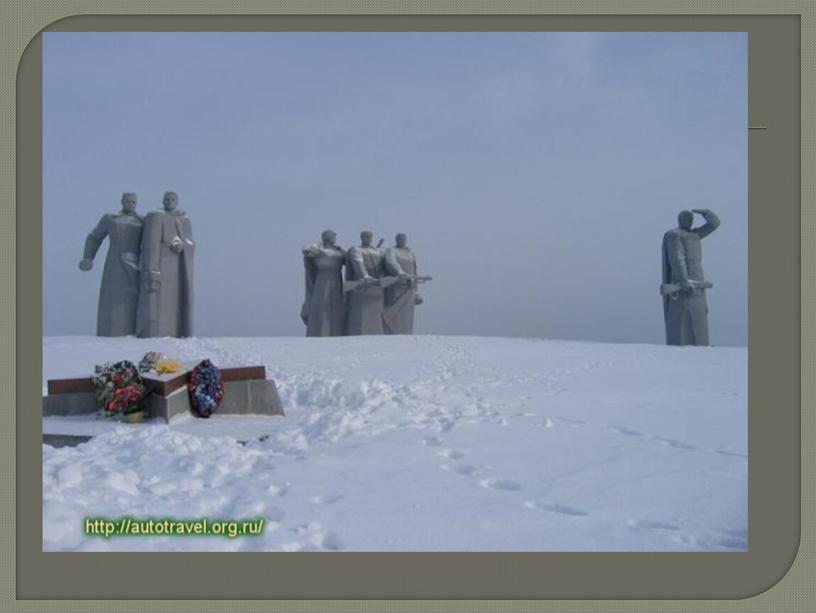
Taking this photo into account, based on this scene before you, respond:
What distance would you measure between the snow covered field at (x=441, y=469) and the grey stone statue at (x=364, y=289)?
30.0 feet

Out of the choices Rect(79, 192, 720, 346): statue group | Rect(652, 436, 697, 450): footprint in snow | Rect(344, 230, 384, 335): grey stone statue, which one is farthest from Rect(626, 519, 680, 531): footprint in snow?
Rect(344, 230, 384, 335): grey stone statue

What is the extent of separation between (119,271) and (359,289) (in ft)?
15.5

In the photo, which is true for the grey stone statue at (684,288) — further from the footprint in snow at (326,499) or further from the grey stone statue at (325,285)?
the footprint in snow at (326,499)

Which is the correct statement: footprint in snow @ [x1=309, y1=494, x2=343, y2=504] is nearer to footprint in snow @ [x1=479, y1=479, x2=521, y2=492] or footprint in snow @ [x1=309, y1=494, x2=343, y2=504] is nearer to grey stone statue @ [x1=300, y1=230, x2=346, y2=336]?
footprint in snow @ [x1=479, y1=479, x2=521, y2=492]

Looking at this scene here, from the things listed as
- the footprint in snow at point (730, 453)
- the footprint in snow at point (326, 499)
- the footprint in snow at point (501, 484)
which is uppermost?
the footprint in snow at point (730, 453)

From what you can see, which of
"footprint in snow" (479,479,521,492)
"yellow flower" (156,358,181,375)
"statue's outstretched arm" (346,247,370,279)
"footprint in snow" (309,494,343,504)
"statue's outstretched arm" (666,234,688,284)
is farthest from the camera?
"statue's outstretched arm" (346,247,370,279)

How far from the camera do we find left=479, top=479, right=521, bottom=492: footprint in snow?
163 inches

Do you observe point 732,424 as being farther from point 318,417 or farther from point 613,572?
point 318,417

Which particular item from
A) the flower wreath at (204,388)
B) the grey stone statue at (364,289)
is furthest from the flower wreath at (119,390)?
the grey stone statue at (364,289)

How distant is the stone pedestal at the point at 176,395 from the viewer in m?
6.93

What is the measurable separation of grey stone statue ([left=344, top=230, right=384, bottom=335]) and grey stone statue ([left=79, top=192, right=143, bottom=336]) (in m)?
4.36

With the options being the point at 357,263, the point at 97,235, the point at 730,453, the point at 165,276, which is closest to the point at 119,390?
the point at 730,453

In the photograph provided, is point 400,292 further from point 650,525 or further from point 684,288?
point 650,525

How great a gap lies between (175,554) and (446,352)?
27.2ft
